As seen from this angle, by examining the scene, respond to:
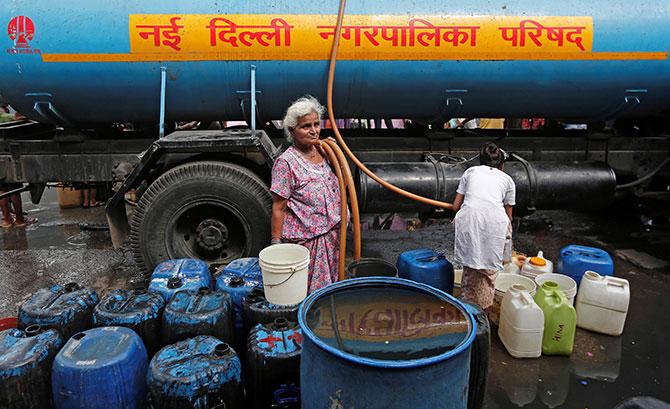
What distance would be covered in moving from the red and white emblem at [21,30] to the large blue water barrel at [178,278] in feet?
7.76

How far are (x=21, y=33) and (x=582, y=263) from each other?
16.5 ft

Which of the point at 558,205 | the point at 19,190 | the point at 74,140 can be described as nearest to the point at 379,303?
the point at 558,205

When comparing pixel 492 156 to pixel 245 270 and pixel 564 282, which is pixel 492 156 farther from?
pixel 245 270

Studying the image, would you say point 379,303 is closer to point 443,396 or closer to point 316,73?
point 443,396

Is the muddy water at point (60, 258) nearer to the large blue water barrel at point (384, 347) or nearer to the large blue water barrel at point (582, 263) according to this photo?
the large blue water barrel at point (384, 347)

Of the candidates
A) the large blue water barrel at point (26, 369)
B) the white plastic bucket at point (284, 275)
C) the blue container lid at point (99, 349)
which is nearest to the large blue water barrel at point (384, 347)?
the white plastic bucket at point (284, 275)

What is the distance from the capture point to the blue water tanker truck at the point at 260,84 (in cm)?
414

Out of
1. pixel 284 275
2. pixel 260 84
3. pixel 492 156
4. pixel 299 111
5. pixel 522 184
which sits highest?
pixel 260 84

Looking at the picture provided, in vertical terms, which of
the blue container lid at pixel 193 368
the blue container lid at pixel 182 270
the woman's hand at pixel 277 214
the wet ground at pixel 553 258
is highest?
the woman's hand at pixel 277 214

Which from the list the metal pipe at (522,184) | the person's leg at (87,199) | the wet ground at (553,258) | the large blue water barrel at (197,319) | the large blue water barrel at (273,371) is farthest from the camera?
the person's leg at (87,199)

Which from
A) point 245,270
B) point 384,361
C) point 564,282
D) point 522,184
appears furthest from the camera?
point 522,184

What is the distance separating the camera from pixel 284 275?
2.73m

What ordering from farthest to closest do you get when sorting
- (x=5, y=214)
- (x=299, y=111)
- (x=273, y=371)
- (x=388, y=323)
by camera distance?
(x=5, y=214)
(x=299, y=111)
(x=273, y=371)
(x=388, y=323)

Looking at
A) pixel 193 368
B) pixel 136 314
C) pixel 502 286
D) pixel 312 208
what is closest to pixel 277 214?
pixel 312 208
